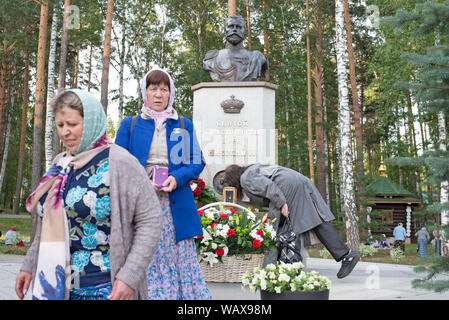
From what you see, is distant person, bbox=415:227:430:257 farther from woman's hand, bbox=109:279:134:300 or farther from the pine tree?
woman's hand, bbox=109:279:134:300

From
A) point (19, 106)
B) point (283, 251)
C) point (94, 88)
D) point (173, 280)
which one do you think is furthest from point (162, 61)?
point (173, 280)

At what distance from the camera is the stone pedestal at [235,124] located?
26.0 feet

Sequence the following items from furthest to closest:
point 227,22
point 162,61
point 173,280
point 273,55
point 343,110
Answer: point 162,61
point 273,55
point 343,110
point 227,22
point 173,280

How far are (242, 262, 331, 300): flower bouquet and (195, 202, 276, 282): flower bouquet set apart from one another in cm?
128

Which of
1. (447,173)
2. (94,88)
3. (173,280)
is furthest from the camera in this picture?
(94,88)

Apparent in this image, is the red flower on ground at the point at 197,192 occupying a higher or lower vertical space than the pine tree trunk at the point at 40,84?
lower

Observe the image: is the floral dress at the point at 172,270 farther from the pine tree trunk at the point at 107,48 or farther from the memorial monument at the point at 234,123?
the pine tree trunk at the point at 107,48

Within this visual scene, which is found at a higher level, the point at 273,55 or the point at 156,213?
the point at 273,55

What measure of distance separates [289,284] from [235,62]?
18.5ft

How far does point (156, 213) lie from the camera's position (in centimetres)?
215

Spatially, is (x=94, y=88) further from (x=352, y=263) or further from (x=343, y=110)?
(x=352, y=263)

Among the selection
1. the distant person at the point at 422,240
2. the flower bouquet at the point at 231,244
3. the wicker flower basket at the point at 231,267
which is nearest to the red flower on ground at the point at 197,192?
the flower bouquet at the point at 231,244

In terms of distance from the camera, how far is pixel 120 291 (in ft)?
6.54

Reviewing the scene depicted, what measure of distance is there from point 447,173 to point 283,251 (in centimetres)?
210
